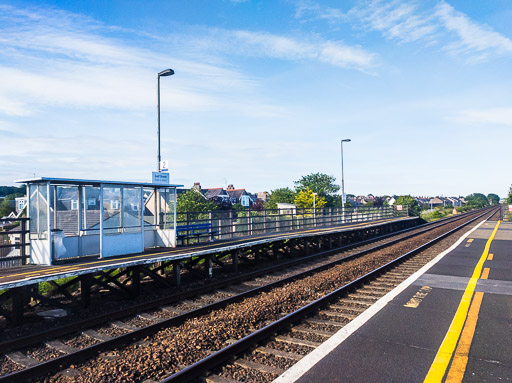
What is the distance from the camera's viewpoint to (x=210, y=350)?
588 cm

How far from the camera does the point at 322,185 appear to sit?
55.3 metres

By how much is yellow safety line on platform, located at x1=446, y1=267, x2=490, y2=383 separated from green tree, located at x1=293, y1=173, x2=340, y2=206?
46836 mm

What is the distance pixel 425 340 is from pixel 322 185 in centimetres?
4999

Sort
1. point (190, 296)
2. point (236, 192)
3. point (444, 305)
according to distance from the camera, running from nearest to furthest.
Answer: point (444, 305), point (190, 296), point (236, 192)

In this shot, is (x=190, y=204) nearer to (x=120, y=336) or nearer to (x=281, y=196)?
(x=281, y=196)

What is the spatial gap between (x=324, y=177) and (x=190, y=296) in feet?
158

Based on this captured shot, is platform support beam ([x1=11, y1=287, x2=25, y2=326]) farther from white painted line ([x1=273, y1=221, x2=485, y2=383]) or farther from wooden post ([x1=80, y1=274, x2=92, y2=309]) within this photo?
white painted line ([x1=273, y1=221, x2=485, y2=383])

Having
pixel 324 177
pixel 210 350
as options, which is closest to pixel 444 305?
pixel 210 350

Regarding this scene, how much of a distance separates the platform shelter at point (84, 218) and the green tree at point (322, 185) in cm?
4376

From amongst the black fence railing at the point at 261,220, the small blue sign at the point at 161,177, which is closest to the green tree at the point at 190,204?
the black fence railing at the point at 261,220

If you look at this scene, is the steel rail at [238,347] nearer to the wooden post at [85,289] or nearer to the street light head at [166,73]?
the wooden post at [85,289]

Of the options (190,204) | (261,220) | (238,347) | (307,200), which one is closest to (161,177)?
(238,347)

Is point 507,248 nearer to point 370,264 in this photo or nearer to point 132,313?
point 370,264

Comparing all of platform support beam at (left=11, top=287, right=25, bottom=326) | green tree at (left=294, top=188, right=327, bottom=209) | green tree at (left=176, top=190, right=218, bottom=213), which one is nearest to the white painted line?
platform support beam at (left=11, top=287, right=25, bottom=326)
